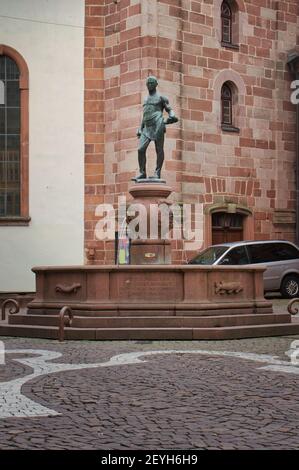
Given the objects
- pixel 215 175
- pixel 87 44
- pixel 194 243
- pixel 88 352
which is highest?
pixel 87 44

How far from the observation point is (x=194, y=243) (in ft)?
75.4

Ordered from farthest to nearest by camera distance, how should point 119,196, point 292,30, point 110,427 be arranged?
point 292,30 < point 119,196 < point 110,427

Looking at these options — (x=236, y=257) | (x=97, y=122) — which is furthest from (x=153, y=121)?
(x=97, y=122)

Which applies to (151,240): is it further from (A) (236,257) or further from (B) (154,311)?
(A) (236,257)

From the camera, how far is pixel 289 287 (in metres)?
22.0

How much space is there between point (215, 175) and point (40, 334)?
11351 millimetres

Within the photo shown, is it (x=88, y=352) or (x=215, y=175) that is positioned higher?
(x=215, y=175)

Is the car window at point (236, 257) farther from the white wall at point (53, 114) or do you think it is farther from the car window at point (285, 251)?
the white wall at point (53, 114)

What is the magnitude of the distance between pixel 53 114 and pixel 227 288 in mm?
11639

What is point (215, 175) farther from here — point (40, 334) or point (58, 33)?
point (40, 334)

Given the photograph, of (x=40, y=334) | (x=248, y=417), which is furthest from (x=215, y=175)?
(x=248, y=417)

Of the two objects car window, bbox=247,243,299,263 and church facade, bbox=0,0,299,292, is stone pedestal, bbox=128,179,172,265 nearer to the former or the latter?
car window, bbox=247,243,299,263

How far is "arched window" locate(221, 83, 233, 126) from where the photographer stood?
80.1 feet

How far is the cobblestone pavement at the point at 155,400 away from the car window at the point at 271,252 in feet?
32.5
